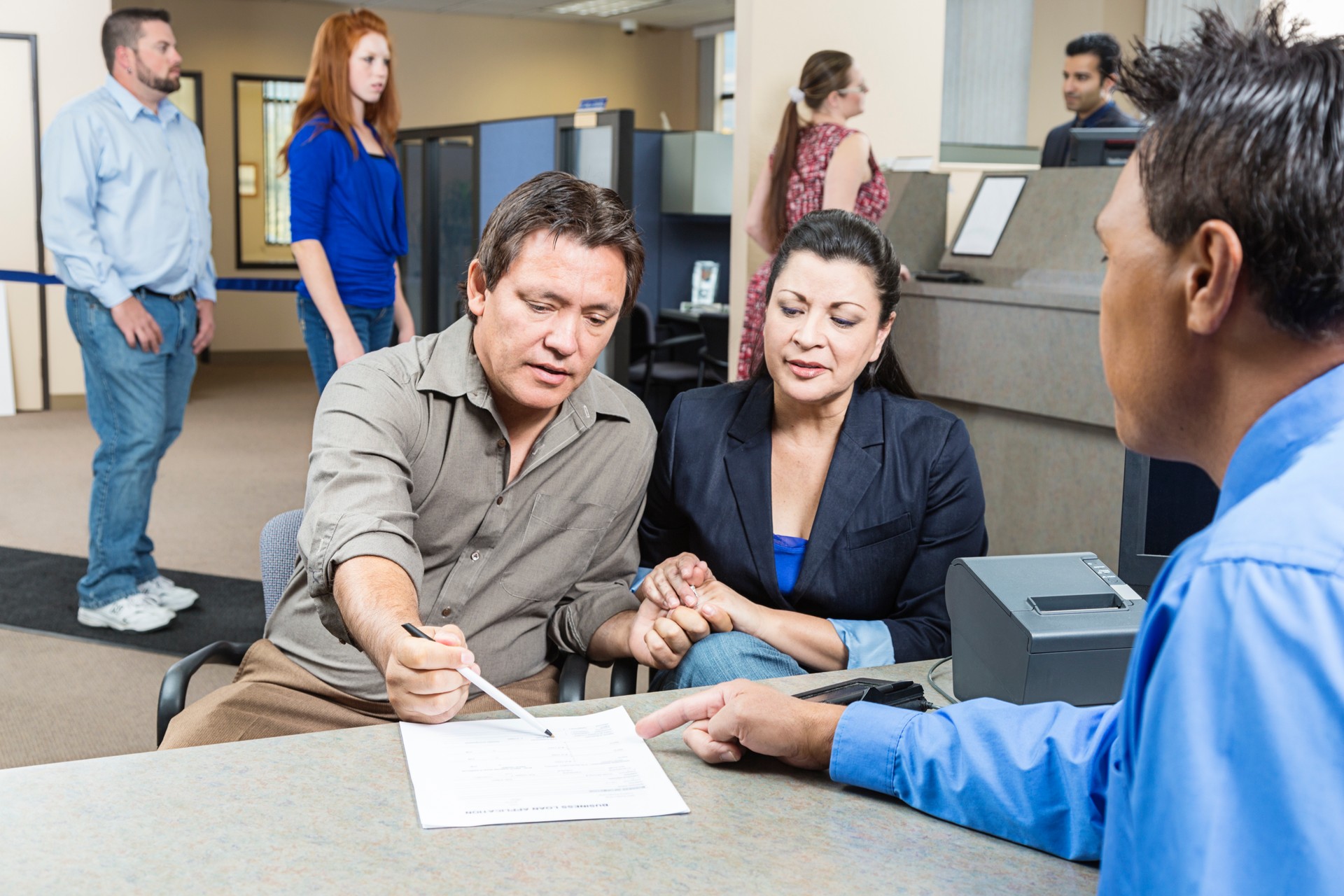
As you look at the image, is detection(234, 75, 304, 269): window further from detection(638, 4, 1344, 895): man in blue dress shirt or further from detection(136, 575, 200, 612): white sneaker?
detection(638, 4, 1344, 895): man in blue dress shirt

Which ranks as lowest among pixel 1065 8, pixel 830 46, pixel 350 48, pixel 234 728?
pixel 234 728

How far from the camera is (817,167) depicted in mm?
3971

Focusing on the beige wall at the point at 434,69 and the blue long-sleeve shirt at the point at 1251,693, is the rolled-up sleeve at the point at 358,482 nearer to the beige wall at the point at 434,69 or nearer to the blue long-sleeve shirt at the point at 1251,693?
the blue long-sleeve shirt at the point at 1251,693

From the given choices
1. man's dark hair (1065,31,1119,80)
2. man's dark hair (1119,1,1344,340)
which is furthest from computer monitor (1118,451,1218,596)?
man's dark hair (1065,31,1119,80)

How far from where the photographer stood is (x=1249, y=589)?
20.8 inches

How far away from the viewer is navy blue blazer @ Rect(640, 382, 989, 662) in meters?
1.75

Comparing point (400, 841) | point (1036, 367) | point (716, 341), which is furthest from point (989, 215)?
point (400, 841)

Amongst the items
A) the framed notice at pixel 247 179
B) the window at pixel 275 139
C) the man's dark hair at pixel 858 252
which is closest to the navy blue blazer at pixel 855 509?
the man's dark hair at pixel 858 252

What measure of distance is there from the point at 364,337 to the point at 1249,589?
308 cm

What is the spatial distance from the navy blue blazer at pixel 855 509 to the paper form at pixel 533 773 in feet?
1.92

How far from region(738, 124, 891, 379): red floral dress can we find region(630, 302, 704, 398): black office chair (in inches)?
67.0

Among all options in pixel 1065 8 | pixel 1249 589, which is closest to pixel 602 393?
pixel 1249 589

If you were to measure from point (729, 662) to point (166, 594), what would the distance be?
2623 mm

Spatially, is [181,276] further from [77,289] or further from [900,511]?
[900,511]
